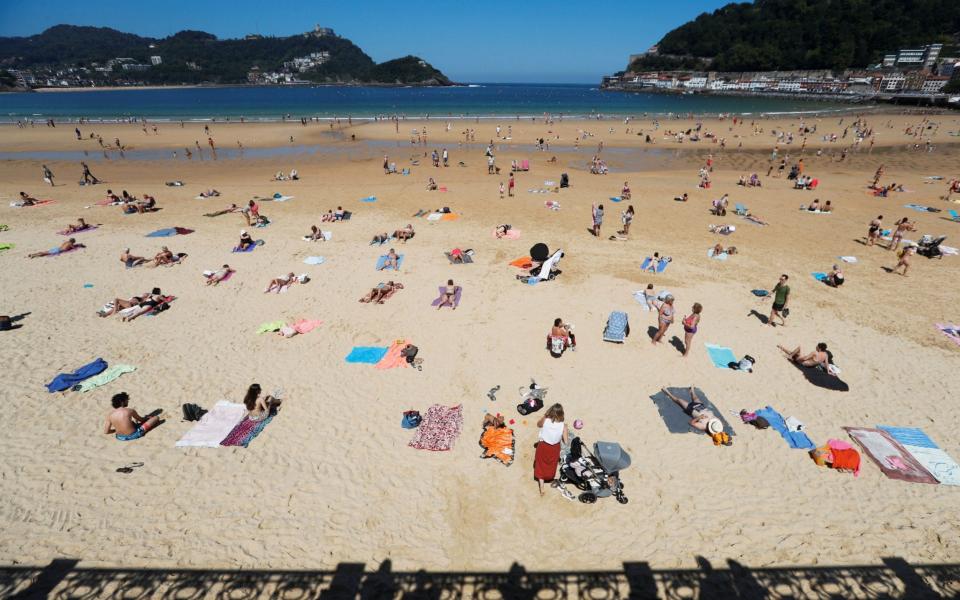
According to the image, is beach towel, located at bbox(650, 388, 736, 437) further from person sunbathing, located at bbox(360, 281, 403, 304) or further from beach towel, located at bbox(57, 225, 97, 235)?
beach towel, located at bbox(57, 225, 97, 235)

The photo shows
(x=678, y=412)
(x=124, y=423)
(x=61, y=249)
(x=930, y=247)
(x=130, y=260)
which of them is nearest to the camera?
(x=124, y=423)

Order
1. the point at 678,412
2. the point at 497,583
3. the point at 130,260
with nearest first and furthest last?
the point at 497,583
the point at 678,412
the point at 130,260

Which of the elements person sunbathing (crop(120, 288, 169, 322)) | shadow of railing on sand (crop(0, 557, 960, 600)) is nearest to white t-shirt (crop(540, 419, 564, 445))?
shadow of railing on sand (crop(0, 557, 960, 600))

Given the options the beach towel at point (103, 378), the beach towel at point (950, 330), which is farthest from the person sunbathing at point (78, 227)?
the beach towel at point (950, 330)

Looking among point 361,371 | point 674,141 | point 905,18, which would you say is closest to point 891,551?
point 361,371

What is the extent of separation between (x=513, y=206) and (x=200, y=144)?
41.9 metres

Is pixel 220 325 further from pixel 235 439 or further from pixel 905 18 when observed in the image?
pixel 905 18

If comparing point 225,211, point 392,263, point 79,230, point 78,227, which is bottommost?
point 392,263

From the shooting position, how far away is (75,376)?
9664mm

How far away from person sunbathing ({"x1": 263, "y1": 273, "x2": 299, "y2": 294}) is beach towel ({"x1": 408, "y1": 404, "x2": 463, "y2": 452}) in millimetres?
8066

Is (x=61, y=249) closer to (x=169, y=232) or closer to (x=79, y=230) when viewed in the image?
(x=79, y=230)

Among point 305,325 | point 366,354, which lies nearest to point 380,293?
point 305,325

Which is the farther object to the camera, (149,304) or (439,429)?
(149,304)

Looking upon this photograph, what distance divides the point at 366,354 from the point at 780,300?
36.9 feet
